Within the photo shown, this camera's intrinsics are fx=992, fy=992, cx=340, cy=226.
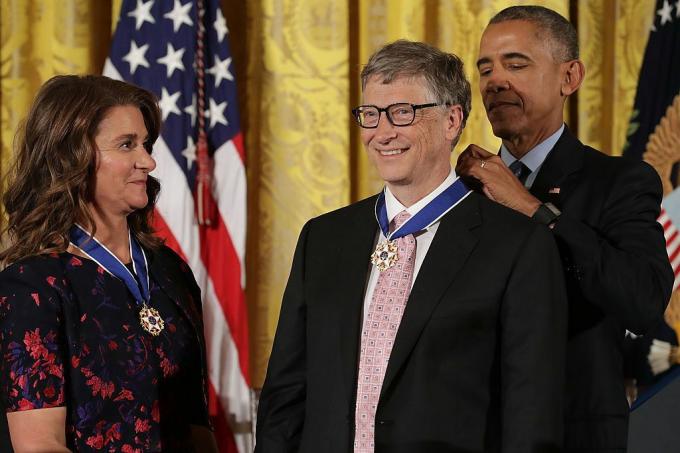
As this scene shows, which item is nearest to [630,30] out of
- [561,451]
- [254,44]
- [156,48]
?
[254,44]

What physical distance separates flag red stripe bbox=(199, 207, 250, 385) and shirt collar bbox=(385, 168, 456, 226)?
180 cm

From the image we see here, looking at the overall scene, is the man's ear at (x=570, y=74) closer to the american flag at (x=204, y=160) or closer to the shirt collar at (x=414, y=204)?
the shirt collar at (x=414, y=204)

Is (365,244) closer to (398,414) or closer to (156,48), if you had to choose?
(398,414)

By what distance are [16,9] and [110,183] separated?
6.33 ft

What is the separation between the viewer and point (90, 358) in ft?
6.81

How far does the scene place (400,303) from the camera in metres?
1.92

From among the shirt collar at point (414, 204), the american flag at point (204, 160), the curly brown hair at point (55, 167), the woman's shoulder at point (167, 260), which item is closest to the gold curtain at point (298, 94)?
the american flag at point (204, 160)

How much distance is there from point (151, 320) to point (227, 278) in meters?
1.56

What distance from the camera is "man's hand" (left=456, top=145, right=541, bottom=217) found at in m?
2.05

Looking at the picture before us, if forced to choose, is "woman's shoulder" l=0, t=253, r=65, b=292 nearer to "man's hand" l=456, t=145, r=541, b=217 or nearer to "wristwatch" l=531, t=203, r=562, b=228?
"man's hand" l=456, t=145, r=541, b=217

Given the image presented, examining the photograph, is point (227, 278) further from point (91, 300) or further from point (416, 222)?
point (416, 222)

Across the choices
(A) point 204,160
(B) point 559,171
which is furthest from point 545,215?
(A) point 204,160

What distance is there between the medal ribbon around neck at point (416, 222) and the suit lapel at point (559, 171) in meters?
0.31

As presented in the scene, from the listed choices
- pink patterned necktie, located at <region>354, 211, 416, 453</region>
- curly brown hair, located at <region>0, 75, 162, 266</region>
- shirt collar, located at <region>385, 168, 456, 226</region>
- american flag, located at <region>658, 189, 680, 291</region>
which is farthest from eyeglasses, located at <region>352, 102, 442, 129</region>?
american flag, located at <region>658, 189, 680, 291</region>
